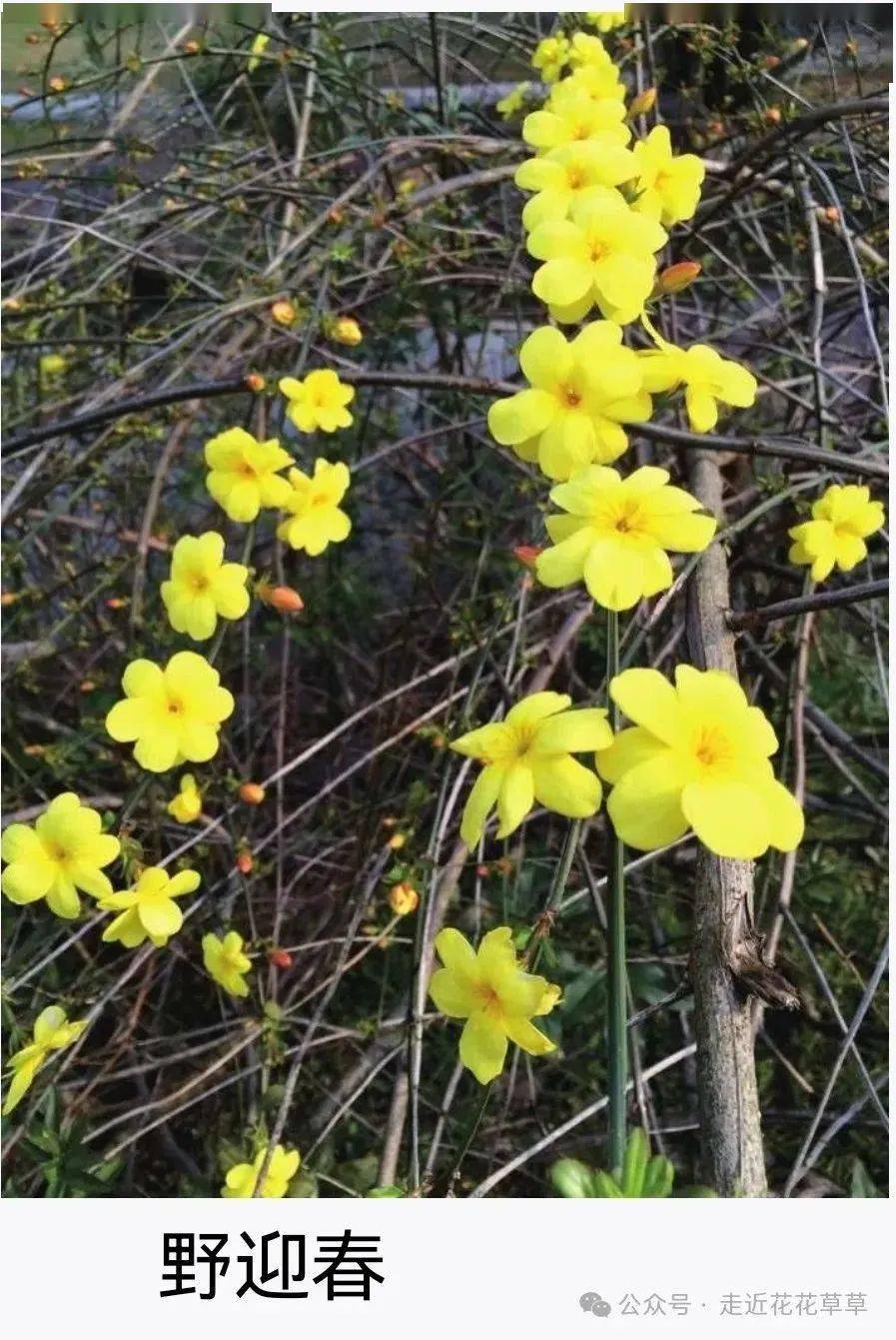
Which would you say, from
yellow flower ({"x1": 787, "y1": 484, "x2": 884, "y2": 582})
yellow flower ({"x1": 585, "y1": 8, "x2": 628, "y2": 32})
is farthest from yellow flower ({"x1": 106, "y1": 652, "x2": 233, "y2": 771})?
yellow flower ({"x1": 585, "y1": 8, "x2": 628, "y2": 32})

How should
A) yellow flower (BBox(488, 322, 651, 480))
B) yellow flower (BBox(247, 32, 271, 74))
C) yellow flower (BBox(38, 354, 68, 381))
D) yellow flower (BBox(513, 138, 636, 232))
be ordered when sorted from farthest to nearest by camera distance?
yellow flower (BBox(38, 354, 68, 381)), yellow flower (BBox(247, 32, 271, 74)), yellow flower (BBox(513, 138, 636, 232)), yellow flower (BBox(488, 322, 651, 480))

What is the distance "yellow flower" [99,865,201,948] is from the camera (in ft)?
2.87

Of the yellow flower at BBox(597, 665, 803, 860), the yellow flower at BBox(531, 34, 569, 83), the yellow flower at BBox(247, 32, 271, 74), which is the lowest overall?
the yellow flower at BBox(597, 665, 803, 860)

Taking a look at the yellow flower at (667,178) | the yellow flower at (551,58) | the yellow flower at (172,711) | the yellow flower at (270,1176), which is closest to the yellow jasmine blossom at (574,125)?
the yellow flower at (667,178)

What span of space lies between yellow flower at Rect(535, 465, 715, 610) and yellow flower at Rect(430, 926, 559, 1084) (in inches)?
9.1

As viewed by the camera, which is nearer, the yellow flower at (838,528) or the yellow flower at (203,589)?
the yellow flower at (203,589)

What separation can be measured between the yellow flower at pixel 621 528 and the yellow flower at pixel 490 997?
0.76 ft

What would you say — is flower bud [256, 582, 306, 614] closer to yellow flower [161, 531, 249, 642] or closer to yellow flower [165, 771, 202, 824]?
yellow flower [161, 531, 249, 642]

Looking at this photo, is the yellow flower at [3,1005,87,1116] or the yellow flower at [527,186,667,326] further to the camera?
the yellow flower at [3,1005,87,1116]

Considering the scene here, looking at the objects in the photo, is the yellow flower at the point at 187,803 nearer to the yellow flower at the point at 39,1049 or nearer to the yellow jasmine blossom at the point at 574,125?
the yellow flower at the point at 39,1049

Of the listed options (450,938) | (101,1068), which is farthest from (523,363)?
(101,1068)

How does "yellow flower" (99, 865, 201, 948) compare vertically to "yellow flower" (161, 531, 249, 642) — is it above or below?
below

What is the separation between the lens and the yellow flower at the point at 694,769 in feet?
1.79

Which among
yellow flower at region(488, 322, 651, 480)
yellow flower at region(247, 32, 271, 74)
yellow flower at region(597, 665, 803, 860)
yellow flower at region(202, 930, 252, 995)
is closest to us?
yellow flower at region(597, 665, 803, 860)
